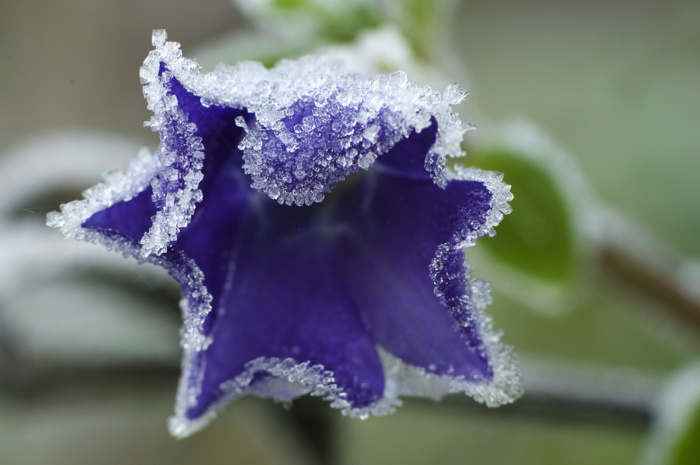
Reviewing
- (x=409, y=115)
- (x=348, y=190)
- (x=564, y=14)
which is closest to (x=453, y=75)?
(x=348, y=190)

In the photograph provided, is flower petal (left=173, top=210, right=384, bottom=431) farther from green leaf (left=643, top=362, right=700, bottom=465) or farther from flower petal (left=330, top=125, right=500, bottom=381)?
green leaf (left=643, top=362, right=700, bottom=465)

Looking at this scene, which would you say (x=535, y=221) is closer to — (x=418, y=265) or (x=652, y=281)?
(x=652, y=281)

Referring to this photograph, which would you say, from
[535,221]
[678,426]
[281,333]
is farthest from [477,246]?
[281,333]

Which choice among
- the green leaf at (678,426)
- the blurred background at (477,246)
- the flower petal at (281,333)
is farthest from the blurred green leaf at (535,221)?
the flower petal at (281,333)

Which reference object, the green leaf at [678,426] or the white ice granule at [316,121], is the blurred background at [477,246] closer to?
the green leaf at [678,426]

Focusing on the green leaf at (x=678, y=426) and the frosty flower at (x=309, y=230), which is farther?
the green leaf at (x=678, y=426)

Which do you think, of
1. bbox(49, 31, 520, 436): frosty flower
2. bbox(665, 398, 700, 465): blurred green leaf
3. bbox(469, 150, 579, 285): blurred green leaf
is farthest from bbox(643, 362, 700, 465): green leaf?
bbox(49, 31, 520, 436): frosty flower

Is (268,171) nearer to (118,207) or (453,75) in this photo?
(118,207)
